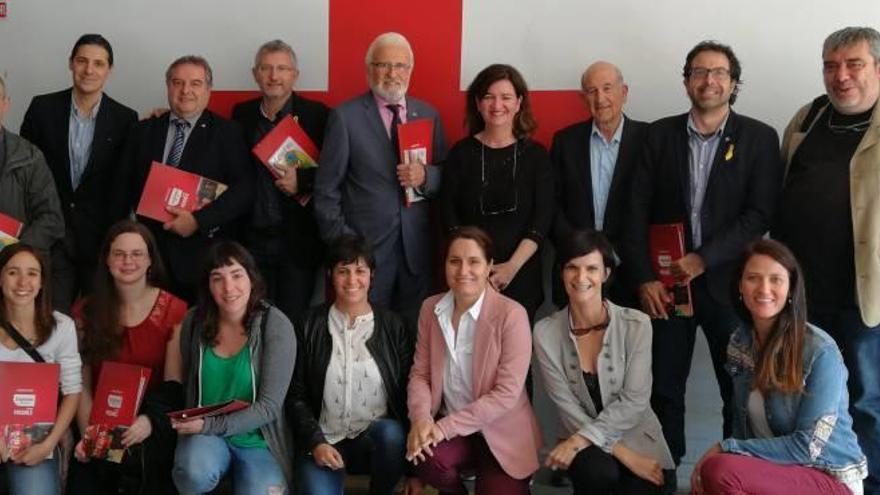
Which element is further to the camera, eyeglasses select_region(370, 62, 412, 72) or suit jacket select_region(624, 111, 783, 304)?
eyeglasses select_region(370, 62, 412, 72)

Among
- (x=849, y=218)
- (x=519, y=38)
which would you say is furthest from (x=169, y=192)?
(x=849, y=218)

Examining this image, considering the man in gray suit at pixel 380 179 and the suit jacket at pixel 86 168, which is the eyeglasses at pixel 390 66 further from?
the suit jacket at pixel 86 168

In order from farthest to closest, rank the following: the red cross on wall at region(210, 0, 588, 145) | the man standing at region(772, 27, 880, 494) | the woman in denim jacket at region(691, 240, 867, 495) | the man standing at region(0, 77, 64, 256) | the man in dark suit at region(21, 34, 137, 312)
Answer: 1. the red cross on wall at region(210, 0, 588, 145)
2. the man in dark suit at region(21, 34, 137, 312)
3. the man standing at region(0, 77, 64, 256)
4. the man standing at region(772, 27, 880, 494)
5. the woman in denim jacket at region(691, 240, 867, 495)

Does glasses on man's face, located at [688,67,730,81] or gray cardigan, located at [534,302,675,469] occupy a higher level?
glasses on man's face, located at [688,67,730,81]

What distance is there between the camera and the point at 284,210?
3.34 metres

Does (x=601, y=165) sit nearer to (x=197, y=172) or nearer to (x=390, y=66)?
(x=390, y=66)

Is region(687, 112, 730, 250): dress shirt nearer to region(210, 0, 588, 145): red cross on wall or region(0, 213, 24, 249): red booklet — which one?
region(210, 0, 588, 145): red cross on wall

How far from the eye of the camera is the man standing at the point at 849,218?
272cm

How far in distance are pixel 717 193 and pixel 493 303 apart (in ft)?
2.66

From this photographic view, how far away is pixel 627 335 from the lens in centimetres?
274

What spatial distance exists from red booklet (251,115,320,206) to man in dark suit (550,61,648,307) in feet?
2.93

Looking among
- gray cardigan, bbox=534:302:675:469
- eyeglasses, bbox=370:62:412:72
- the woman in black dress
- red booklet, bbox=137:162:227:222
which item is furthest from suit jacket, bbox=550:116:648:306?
red booklet, bbox=137:162:227:222

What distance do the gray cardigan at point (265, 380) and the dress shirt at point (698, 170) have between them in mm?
1336

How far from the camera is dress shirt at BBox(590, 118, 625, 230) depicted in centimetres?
317
